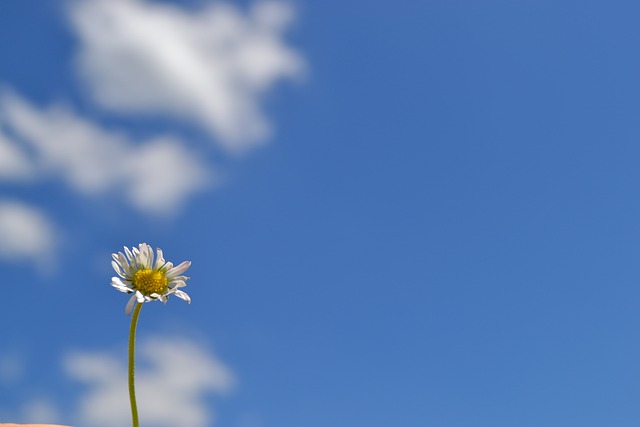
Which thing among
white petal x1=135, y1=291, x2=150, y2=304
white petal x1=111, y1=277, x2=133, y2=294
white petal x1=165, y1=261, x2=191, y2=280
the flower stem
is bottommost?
the flower stem

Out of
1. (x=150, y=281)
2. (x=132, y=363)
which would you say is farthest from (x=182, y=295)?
(x=132, y=363)

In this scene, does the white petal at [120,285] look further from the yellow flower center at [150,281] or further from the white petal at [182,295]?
the white petal at [182,295]

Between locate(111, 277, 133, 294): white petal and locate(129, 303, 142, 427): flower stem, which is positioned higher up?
locate(111, 277, 133, 294): white petal

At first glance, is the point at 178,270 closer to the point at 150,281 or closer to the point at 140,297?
the point at 150,281

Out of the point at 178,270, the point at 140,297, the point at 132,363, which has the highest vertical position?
the point at 178,270

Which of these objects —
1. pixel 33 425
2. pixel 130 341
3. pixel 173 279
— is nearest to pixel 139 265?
pixel 173 279

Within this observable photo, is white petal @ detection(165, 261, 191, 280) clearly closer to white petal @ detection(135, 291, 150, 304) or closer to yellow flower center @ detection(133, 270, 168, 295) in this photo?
yellow flower center @ detection(133, 270, 168, 295)

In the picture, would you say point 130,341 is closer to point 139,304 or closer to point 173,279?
point 139,304

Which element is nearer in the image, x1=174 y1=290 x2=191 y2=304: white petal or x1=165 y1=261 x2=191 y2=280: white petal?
x1=174 y1=290 x2=191 y2=304: white petal
